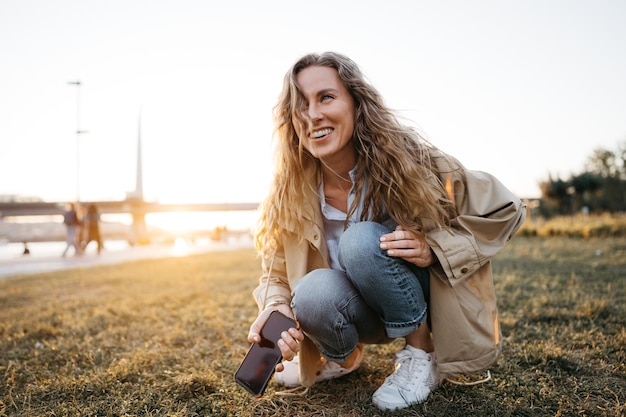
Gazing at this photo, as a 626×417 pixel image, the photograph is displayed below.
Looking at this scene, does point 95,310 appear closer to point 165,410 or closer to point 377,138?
point 165,410

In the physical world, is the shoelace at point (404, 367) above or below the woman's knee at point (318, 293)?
below

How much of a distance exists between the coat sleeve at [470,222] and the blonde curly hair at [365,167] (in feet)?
0.18

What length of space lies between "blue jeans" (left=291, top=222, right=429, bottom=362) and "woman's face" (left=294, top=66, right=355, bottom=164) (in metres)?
0.42

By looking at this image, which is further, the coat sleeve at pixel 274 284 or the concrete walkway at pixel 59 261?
the concrete walkway at pixel 59 261

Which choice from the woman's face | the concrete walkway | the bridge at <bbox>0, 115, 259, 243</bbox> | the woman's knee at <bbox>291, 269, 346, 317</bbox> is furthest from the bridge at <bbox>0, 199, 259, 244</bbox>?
the woman's knee at <bbox>291, 269, 346, 317</bbox>

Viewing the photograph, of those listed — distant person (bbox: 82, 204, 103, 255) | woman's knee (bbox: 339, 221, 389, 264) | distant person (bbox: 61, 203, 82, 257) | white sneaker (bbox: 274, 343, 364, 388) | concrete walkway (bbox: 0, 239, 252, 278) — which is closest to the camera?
woman's knee (bbox: 339, 221, 389, 264)

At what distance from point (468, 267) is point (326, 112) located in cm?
92

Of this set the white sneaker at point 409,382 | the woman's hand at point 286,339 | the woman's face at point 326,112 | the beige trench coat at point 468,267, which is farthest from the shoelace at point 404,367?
the woman's face at point 326,112

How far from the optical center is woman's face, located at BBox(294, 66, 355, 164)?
6.70 feet

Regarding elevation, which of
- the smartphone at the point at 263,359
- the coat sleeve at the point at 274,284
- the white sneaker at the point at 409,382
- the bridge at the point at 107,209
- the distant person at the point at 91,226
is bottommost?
the bridge at the point at 107,209

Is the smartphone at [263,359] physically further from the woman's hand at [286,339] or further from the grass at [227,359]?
the grass at [227,359]

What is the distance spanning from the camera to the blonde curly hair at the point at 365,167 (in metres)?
1.90

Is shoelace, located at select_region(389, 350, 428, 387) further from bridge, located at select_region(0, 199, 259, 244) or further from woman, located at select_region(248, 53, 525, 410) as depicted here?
bridge, located at select_region(0, 199, 259, 244)

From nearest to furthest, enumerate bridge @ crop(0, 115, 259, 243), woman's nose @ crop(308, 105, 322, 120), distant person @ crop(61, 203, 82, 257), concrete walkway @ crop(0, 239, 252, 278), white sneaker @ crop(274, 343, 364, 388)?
woman's nose @ crop(308, 105, 322, 120) → white sneaker @ crop(274, 343, 364, 388) → concrete walkway @ crop(0, 239, 252, 278) → distant person @ crop(61, 203, 82, 257) → bridge @ crop(0, 115, 259, 243)
